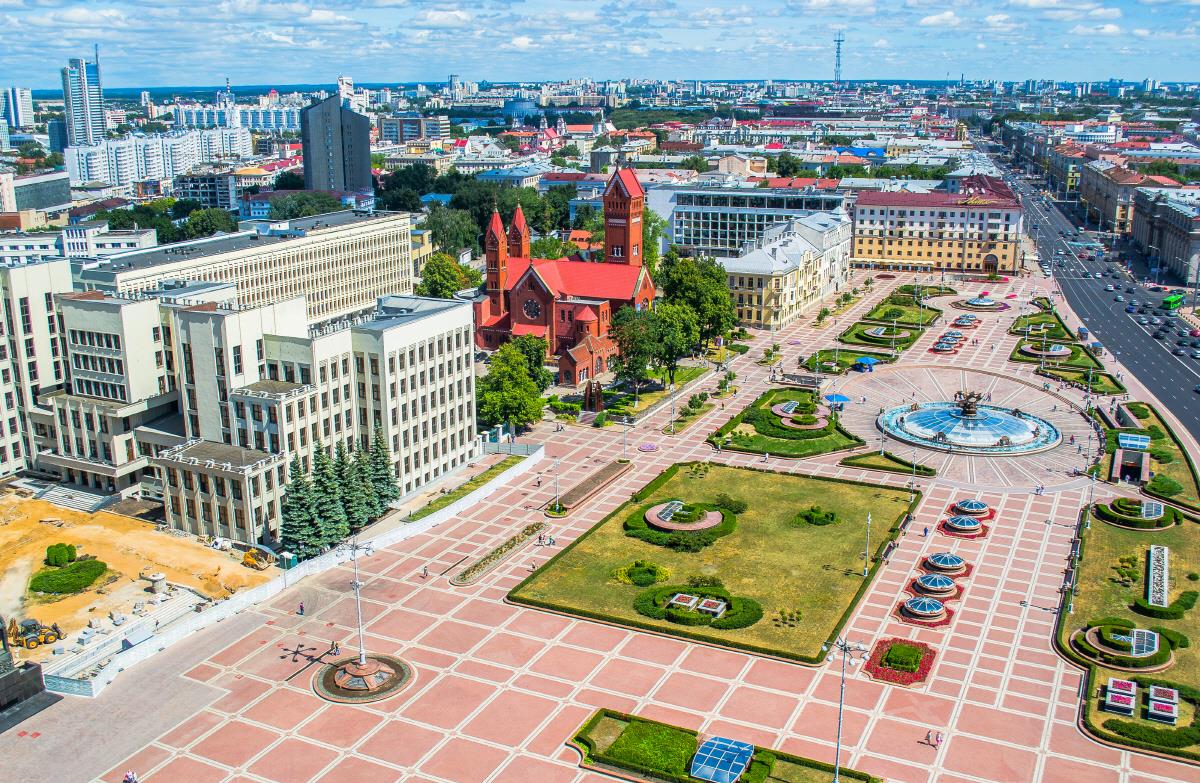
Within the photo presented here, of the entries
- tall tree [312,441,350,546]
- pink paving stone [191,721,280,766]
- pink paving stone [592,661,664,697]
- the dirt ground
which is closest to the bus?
pink paving stone [592,661,664,697]

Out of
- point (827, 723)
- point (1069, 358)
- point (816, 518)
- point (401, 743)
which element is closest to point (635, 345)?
point (816, 518)

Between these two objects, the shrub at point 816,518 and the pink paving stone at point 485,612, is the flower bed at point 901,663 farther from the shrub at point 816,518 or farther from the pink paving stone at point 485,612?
the pink paving stone at point 485,612

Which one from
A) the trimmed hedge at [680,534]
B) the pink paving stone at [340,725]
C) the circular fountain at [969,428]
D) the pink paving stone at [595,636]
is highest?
the circular fountain at [969,428]

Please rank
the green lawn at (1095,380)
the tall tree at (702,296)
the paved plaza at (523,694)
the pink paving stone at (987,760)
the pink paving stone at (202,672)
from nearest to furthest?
the pink paving stone at (987,760), the paved plaza at (523,694), the pink paving stone at (202,672), the green lawn at (1095,380), the tall tree at (702,296)

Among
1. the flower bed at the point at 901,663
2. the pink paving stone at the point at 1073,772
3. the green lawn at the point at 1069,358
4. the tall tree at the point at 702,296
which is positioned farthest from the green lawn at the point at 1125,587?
the tall tree at the point at 702,296

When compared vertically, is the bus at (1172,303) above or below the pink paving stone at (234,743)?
above

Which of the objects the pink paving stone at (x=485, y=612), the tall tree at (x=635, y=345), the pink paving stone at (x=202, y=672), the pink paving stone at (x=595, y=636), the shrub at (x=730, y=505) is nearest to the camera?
the pink paving stone at (x=202, y=672)

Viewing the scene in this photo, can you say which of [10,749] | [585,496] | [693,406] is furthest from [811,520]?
[10,749]
